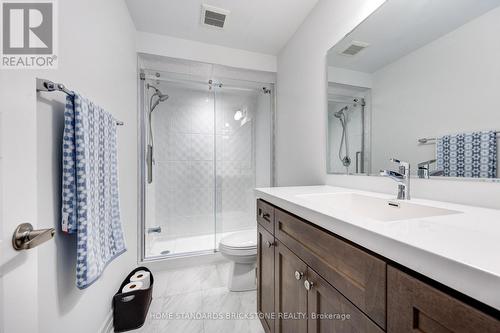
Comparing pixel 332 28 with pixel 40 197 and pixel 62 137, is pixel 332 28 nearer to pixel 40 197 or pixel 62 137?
pixel 62 137

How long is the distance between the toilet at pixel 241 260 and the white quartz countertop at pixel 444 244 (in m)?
1.10

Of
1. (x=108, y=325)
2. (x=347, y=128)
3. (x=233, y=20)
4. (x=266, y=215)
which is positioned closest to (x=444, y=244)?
(x=266, y=215)

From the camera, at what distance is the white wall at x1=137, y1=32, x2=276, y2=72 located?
6.30 ft

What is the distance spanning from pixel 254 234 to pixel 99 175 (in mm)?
1279

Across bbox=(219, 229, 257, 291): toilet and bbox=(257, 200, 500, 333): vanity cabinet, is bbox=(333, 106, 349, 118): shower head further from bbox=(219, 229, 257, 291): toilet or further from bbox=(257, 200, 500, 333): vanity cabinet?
bbox=(219, 229, 257, 291): toilet

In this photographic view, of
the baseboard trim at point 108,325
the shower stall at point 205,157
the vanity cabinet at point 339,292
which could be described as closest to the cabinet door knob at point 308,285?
the vanity cabinet at point 339,292

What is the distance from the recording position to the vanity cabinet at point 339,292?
1.10 feet

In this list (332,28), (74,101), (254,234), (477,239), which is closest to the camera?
(477,239)

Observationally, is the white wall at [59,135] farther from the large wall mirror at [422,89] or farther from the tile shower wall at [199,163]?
the large wall mirror at [422,89]

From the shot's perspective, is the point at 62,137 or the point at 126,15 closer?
the point at 62,137

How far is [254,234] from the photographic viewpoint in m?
1.81

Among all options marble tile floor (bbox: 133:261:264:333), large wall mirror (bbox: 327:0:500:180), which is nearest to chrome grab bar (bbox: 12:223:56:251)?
marble tile floor (bbox: 133:261:264:333)

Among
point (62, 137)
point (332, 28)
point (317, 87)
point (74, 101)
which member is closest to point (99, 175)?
point (62, 137)

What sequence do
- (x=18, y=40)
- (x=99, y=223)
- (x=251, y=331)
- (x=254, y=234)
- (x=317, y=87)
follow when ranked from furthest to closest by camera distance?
(x=254, y=234)
(x=317, y=87)
(x=251, y=331)
(x=99, y=223)
(x=18, y=40)
